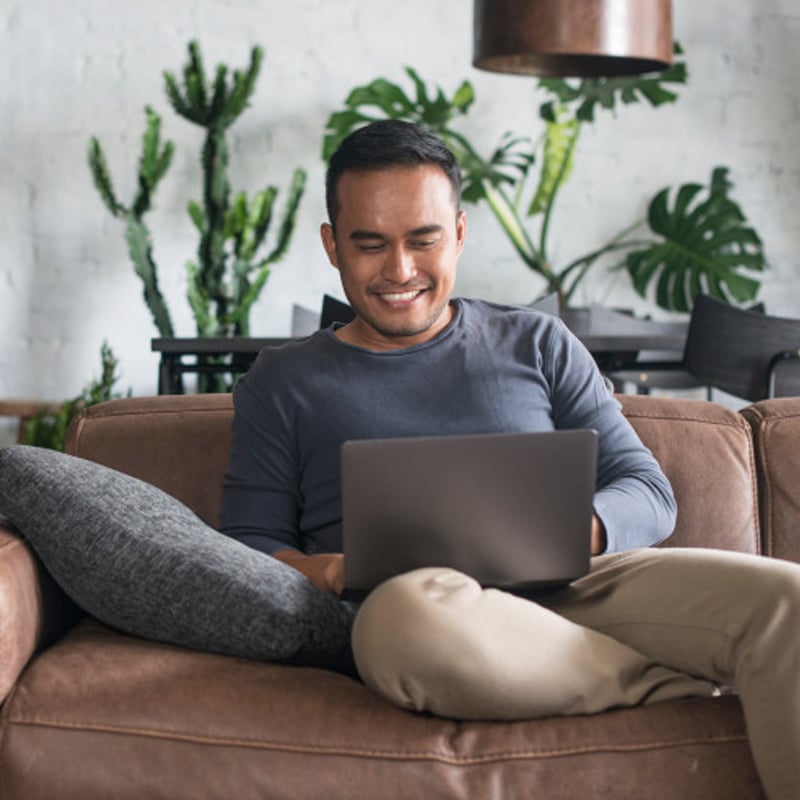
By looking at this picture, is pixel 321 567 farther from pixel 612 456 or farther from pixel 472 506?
pixel 612 456

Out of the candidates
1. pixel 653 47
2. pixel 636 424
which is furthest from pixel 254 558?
pixel 653 47

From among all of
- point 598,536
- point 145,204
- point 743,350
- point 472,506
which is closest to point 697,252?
point 743,350

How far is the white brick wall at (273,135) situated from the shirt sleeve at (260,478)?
311cm

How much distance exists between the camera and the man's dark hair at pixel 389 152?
2080 mm

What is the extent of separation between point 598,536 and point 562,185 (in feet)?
11.6

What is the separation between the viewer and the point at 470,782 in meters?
1.51

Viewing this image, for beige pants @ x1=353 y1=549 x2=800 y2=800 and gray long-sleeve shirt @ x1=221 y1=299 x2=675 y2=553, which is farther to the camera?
gray long-sleeve shirt @ x1=221 y1=299 x2=675 y2=553

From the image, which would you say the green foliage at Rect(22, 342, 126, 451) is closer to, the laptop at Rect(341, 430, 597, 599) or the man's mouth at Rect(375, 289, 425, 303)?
the man's mouth at Rect(375, 289, 425, 303)

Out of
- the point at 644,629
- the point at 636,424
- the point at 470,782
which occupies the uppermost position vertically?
the point at 636,424

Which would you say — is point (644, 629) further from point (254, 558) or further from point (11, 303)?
point (11, 303)

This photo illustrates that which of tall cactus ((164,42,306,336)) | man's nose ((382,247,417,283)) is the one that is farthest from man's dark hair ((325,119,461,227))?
tall cactus ((164,42,306,336))

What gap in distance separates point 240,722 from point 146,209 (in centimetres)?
342

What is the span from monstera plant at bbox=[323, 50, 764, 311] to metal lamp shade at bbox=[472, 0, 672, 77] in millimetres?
1699

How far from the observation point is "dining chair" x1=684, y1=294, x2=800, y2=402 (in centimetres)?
362
